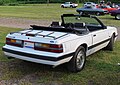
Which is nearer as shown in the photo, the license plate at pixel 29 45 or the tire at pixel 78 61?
the license plate at pixel 29 45

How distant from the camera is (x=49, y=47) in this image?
5039mm

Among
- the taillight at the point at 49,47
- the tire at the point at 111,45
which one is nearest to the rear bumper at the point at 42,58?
the taillight at the point at 49,47

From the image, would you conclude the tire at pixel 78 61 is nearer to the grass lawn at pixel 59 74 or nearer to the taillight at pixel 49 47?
the grass lawn at pixel 59 74

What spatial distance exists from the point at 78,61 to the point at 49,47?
3.25 feet

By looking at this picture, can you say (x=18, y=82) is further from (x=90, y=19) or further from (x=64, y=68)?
(x=90, y=19)

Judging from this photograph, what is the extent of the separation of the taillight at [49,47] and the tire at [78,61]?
0.56 metres

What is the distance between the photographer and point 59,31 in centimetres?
571

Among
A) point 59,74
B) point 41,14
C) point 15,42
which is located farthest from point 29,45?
point 41,14

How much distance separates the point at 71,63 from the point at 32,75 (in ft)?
3.16

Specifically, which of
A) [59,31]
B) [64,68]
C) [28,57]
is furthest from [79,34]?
[28,57]

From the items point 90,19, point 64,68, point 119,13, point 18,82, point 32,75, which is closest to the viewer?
point 18,82

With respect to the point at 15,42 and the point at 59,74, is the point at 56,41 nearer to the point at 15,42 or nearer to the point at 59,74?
the point at 59,74

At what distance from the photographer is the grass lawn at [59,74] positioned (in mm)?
5066

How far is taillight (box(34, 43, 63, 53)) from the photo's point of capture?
196 inches
